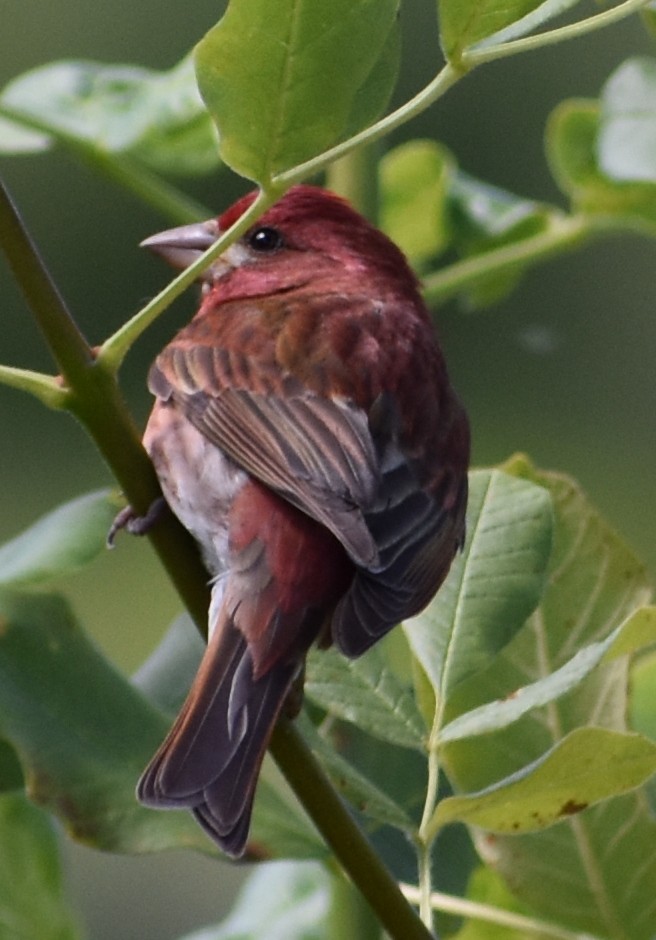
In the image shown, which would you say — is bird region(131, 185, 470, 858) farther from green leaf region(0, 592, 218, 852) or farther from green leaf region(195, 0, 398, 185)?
green leaf region(195, 0, 398, 185)

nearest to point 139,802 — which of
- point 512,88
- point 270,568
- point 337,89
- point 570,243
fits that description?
point 270,568

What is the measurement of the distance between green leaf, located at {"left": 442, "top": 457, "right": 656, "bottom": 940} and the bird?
157 mm

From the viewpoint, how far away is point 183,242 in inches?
109

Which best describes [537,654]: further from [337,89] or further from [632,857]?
[337,89]

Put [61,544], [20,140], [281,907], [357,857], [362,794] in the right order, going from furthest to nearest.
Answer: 1. [20,140]
2. [281,907]
3. [61,544]
4. [362,794]
5. [357,857]

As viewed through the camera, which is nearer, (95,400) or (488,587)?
(95,400)

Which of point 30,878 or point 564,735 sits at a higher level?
point 30,878

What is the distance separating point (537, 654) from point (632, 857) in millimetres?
236

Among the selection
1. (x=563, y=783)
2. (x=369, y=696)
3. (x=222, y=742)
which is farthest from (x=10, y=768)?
(x=563, y=783)

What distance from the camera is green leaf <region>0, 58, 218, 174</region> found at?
2.41 metres

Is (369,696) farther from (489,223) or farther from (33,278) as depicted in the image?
(489,223)

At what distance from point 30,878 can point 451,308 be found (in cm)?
850

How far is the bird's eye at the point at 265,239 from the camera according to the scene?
9.69 ft

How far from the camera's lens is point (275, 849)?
69.6 inches
